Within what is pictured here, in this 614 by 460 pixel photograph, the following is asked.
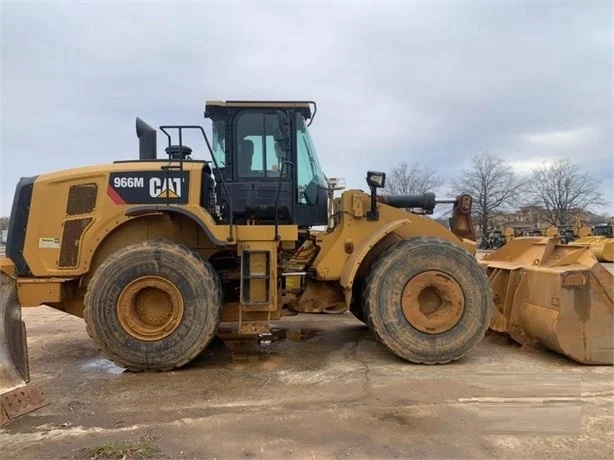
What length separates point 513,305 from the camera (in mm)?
6117

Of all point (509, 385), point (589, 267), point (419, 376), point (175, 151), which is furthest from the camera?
point (175, 151)

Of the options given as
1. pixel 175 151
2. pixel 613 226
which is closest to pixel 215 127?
pixel 175 151

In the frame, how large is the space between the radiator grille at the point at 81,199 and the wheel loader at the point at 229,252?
14 millimetres

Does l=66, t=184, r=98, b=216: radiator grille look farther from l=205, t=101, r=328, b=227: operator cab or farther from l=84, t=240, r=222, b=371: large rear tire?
l=205, t=101, r=328, b=227: operator cab

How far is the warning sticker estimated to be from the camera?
18.5ft

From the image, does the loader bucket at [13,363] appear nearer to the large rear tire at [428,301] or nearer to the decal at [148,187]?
the decal at [148,187]

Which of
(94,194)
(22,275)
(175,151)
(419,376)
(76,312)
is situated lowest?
(419,376)

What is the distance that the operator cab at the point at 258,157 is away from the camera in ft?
19.5

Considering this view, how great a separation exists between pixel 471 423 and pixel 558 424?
2.12 feet

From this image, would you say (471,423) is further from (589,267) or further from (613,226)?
(613,226)

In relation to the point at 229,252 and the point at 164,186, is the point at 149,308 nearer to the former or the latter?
the point at 229,252

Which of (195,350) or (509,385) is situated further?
(195,350)

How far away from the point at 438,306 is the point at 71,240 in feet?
13.8

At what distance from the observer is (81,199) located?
18.6 ft
